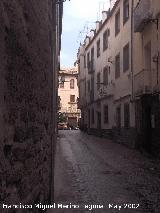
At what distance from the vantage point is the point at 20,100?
155 inches

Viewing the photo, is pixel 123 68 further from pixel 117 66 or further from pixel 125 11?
pixel 125 11

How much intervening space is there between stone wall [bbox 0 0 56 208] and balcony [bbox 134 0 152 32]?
13457 millimetres

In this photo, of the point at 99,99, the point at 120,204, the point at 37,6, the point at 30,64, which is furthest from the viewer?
the point at 99,99

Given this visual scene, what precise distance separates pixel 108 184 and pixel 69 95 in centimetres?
5407

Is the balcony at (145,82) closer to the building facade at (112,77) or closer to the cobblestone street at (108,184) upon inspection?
the cobblestone street at (108,184)

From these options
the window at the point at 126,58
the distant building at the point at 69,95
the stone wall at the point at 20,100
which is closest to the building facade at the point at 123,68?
the window at the point at 126,58

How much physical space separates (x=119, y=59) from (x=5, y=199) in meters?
22.9

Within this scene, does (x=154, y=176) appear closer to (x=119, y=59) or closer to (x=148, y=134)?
(x=148, y=134)

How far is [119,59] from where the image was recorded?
25719 mm

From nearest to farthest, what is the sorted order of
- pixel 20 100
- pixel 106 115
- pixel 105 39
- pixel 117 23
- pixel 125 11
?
pixel 20 100 < pixel 125 11 < pixel 117 23 < pixel 106 115 < pixel 105 39

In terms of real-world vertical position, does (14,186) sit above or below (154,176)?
above

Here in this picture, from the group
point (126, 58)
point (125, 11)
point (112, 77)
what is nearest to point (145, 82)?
point (126, 58)

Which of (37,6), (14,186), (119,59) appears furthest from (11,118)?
(119,59)

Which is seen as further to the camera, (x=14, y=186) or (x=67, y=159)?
(x=67, y=159)
